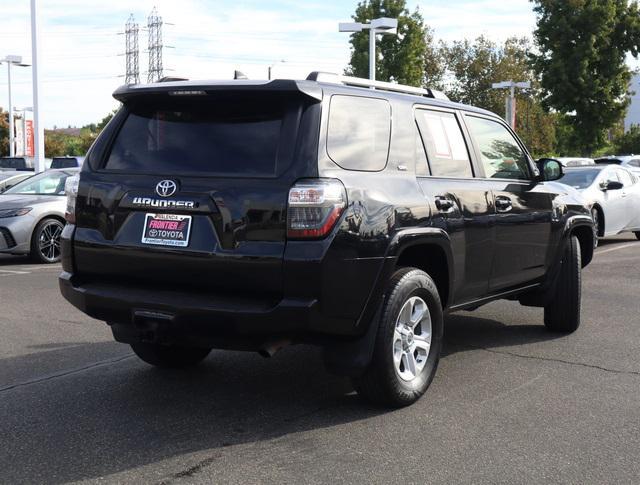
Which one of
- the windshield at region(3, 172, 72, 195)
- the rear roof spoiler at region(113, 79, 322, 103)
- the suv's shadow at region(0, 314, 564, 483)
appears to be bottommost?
the suv's shadow at region(0, 314, 564, 483)

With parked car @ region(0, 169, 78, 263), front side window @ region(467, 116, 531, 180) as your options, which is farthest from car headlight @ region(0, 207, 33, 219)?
front side window @ region(467, 116, 531, 180)

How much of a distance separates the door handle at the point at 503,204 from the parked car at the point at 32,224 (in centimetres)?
839

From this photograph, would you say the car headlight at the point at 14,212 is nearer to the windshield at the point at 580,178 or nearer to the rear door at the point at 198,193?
the rear door at the point at 198,193

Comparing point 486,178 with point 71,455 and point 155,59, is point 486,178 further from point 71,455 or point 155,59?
point 155,59

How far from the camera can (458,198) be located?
549 centimetres

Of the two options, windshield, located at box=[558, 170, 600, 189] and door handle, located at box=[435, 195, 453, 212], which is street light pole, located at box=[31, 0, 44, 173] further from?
door handle, located at box=[435, 195, 453, 212]

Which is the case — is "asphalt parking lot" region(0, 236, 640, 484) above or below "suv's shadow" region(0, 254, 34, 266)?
above

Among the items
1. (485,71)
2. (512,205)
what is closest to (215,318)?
(512,205)

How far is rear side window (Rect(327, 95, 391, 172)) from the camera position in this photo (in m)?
4.60

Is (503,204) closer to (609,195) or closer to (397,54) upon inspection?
(609,195)

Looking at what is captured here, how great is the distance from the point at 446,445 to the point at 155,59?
89.3 meters

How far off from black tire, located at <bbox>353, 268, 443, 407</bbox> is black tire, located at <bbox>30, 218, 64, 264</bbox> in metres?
8.71

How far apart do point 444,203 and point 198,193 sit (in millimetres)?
1625

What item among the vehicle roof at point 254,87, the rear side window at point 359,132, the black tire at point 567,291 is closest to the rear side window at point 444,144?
the vehicle roof at point 254,87
